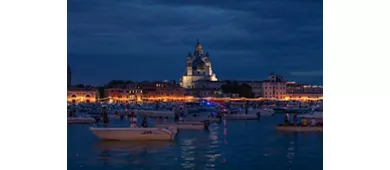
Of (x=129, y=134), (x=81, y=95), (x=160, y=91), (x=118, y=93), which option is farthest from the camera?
(x=160, y=91)

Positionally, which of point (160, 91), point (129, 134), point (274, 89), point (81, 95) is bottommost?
point (129, 134)

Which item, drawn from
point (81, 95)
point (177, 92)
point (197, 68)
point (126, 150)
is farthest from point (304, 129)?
point (197, 68)

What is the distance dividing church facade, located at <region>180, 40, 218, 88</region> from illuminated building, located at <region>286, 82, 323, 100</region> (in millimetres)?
13638

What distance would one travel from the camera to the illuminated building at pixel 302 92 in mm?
78250

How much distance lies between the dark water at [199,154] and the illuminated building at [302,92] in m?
66.1

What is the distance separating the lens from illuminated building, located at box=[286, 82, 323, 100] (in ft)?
257

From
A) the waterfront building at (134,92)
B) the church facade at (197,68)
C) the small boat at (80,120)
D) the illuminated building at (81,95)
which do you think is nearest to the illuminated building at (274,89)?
the church facade at (197,68)

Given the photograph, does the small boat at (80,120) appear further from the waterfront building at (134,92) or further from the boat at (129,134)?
the waterfront building at (134,92)

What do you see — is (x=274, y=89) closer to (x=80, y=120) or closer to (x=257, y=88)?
(x=257, y=88)

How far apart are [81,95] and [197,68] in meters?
29.5

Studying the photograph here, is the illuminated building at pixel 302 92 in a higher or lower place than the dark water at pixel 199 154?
higher

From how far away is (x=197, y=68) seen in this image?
287 feet
